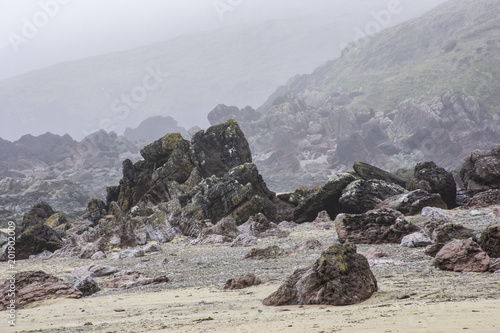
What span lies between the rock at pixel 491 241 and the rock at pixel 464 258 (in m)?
0.39

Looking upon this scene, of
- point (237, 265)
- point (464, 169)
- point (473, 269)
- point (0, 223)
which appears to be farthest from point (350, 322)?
point (0, 223)

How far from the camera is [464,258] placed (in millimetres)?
8727

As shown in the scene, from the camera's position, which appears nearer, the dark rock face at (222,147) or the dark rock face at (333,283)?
the dark rock face at (333,283)

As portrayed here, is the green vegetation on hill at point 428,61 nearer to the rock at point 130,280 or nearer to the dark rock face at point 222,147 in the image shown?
the dark rock face at point 222,147

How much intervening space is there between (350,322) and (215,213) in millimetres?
22035

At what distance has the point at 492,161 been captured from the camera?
24.1 metres

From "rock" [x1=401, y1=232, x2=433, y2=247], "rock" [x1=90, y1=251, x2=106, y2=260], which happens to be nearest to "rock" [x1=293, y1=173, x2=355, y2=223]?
"rock" [x1=90, y1=251, x2=106, y2=260]

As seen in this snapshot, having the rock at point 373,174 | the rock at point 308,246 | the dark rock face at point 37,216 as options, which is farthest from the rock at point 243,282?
the dark rock face at point 37,216

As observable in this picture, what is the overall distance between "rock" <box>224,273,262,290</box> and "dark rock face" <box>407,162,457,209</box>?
17.8 meters

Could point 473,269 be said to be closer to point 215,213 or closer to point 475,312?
point 475,312

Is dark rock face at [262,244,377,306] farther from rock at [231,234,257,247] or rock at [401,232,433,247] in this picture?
rock at [231,234,257,247]

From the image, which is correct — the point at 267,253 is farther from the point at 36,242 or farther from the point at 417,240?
the point at 36,242

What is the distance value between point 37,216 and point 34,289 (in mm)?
32171

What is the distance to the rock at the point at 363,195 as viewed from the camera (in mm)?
23391
